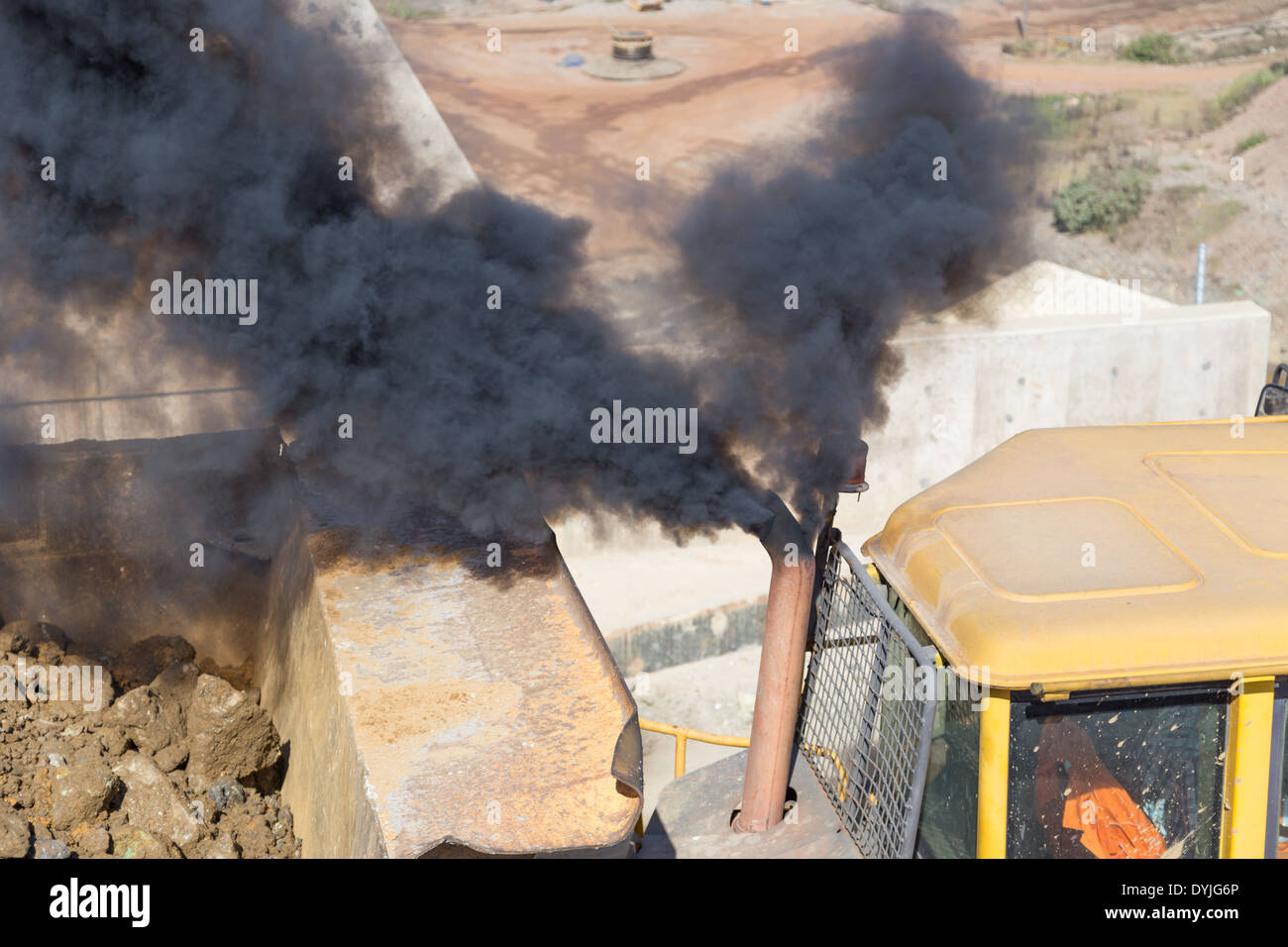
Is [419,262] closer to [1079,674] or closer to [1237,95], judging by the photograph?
[1079,674]

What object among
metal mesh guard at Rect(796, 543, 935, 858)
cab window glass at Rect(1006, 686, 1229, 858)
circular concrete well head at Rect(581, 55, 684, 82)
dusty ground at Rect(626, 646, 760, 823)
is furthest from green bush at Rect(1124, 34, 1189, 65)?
cab window glass at Rect(1006, 686, 1229, 858)

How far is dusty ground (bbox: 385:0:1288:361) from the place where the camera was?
58.0 feet

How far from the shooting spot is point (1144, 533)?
345 centimetres

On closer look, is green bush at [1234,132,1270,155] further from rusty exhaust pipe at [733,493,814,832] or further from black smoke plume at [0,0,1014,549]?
rusty exhaust pipe at [733,493,814,832]

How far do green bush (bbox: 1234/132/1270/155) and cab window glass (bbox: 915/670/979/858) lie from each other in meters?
20.6

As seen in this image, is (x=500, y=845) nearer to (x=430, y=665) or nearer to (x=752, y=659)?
(x=430, y=665)

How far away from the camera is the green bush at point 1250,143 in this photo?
2062 centimetres

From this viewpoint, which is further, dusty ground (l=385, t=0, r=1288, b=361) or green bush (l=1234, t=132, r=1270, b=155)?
green bush (l=1234, t=132, r=1270, b=155)

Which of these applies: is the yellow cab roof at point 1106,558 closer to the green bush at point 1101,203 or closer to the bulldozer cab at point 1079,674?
the bulldozer cab at point 1079,674

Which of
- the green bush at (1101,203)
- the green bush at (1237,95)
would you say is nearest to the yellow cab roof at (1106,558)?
the green bush at (1101,203)

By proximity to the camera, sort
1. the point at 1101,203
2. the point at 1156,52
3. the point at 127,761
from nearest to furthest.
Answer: the point at 127,761 → the point at 1101,203 → the point at 1156,52

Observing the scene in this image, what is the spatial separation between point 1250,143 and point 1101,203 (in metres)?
3.84

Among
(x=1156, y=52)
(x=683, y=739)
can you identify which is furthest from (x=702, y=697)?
(x=1156, y=52)

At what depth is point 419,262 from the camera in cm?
394
